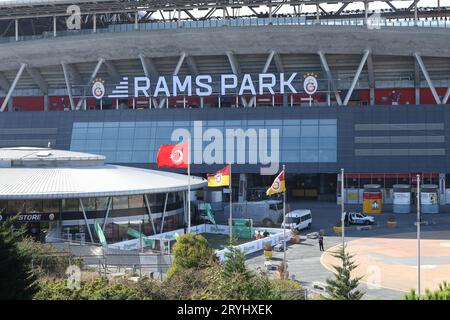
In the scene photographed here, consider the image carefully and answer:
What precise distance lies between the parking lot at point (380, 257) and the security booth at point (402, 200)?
3.68 meters

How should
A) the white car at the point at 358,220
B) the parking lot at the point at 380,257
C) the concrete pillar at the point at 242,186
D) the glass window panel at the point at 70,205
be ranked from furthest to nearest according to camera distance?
1. the concrete pillar at the point at 242,186
2. the white car at the point at 358,220
3. the glass window panel at the point at 70,205
4. the parking lot at the point at 380,257

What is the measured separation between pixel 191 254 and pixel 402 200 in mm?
41036

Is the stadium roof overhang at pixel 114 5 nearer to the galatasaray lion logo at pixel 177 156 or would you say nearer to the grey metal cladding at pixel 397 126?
the grey metal cladding at pixel 397 126

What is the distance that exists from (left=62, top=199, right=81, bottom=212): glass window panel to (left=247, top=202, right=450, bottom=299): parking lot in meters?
13.4

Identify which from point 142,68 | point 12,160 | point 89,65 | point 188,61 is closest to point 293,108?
point 188,61

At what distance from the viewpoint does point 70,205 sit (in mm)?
44938

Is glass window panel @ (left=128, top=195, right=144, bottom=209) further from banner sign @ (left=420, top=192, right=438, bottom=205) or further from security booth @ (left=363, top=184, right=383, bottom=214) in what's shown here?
banner sign @ (left=420, top=192, right=438, bottom=205)

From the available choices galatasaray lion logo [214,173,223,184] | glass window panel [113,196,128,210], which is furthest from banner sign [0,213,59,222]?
galatasaray lion logo [214,173,223,184]

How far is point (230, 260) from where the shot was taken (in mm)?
24078

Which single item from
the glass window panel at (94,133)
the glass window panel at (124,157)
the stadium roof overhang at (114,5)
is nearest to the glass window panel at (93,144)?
the glass window panel at (94,133)

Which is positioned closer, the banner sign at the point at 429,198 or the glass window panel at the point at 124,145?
the banner sign at the point at 429,198

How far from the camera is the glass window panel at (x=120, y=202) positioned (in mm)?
46531

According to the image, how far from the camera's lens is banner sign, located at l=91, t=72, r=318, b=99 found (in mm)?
81938

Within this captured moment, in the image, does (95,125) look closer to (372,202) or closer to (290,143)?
(290,143)
